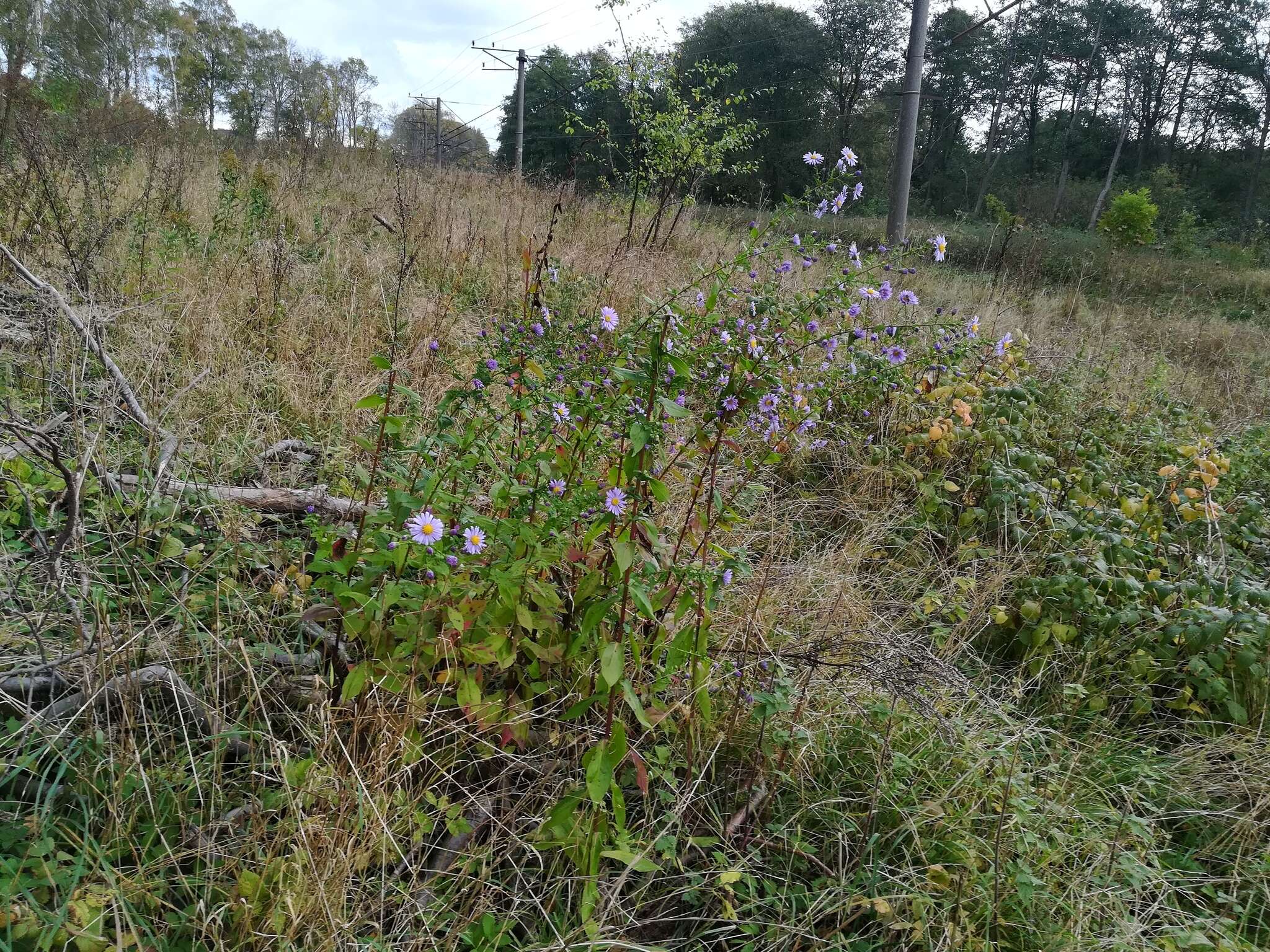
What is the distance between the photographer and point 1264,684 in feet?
6.98

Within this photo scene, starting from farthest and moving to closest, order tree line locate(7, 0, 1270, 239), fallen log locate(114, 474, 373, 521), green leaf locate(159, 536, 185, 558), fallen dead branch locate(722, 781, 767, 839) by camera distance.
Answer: tree line locate(7, 0, 1270, 239) → fallen log locate(114, 474, 373, 521) → green leaf locate(159, 536, 185, 558) → fallen dead branch locate(722, 781, 767, 839)

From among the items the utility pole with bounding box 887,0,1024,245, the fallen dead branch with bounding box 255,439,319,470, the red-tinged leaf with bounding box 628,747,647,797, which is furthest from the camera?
the utility pole with bounding box 887,0,1024,245

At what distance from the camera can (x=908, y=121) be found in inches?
273

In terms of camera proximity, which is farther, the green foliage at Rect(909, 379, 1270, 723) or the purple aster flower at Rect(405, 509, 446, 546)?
the green foliage at Rect(909, 379, 1270, 723)

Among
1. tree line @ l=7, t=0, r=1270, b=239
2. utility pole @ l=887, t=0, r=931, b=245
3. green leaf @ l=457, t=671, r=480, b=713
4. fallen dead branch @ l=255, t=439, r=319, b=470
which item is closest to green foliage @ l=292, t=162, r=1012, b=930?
green leaf @ l=457, t=671, r=480, b=713

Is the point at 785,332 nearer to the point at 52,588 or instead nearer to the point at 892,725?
the point at 892,725

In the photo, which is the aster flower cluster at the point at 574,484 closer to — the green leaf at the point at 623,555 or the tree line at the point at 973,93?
the green leaf at the point at 623,555

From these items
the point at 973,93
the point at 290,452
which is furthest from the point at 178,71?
the point at 290,452

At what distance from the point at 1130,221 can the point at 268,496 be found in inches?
742

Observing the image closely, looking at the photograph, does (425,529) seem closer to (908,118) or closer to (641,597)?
(641,597)

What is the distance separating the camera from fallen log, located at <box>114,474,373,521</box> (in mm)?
2051

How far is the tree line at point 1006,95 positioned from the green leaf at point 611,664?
26.2 m

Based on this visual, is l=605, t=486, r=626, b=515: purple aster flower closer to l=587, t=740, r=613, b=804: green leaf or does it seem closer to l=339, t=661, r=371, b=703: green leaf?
l=587, t=740, r=613, b=804: green leaf

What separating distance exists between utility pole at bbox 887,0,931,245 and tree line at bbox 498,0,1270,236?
19.1 meters
